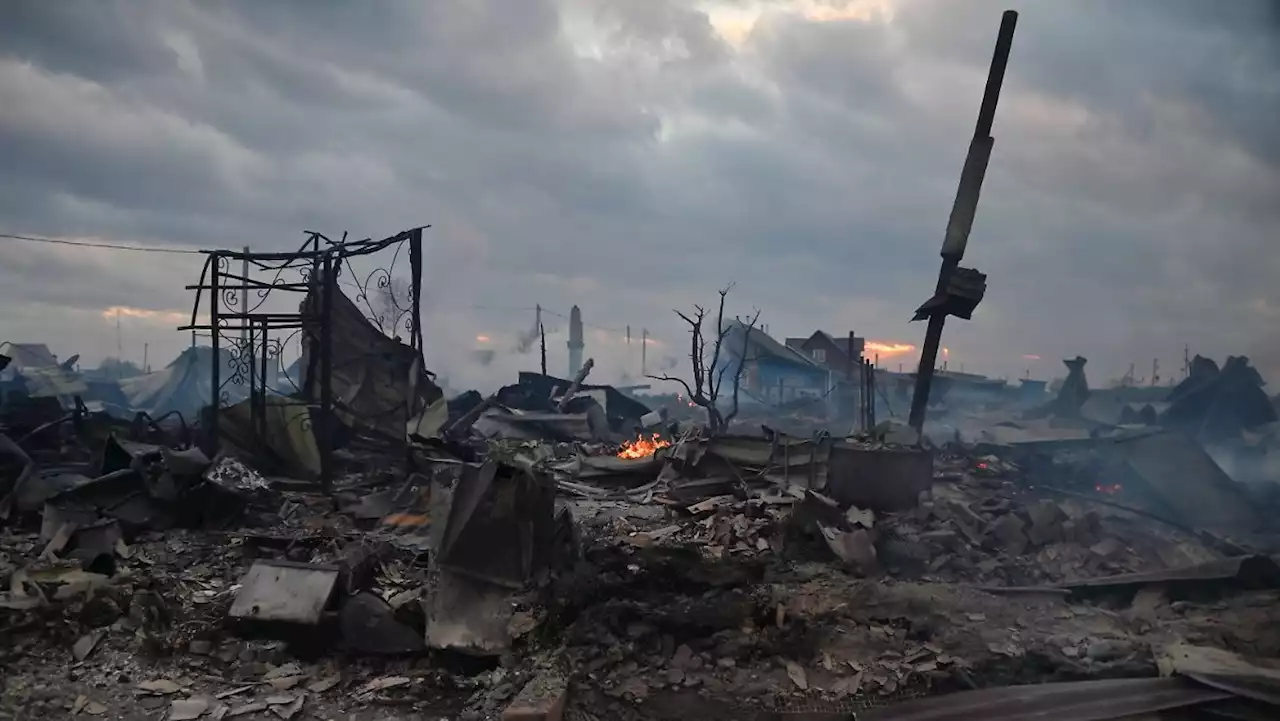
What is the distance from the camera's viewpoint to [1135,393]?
33719 mm

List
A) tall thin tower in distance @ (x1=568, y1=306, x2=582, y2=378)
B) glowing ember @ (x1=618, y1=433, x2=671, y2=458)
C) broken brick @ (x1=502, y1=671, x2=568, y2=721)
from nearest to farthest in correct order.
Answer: broken brick @ (x1=502, y1=671, x2=568, y2=721), glowing ember @ (x1=618, y1=433, x2=671, y2=458), tall thin tower in distance @ (x1=568, y1=306, x2=582, y2=378)

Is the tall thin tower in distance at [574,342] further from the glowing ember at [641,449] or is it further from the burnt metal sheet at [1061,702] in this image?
the burnt metal sheet at [1061,702]

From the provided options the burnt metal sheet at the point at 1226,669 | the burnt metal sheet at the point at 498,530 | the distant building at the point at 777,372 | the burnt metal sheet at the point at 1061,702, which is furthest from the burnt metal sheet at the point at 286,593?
the distant building at the point at 777,372

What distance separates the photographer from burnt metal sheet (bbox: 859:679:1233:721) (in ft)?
15.7

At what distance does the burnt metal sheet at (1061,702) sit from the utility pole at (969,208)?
7058 mm

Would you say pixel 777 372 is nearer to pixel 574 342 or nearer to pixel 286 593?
pixel 574 342

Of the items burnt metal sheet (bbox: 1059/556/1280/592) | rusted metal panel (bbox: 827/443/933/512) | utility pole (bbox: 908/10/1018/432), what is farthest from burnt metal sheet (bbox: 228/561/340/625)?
utility pole (bbox: 908/10/1018/432)

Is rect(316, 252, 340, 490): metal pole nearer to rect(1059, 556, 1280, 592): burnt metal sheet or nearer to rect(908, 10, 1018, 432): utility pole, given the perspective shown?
rect(908, 10, 1018, 432): utility pole

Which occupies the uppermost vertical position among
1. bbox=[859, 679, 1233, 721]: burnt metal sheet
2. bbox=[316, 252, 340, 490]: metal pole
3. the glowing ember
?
bbox=[316, 252, 340, 490]: metal pole

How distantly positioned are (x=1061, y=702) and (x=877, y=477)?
4636 mm

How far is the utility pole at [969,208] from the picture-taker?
11.3m

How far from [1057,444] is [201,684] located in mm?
16827

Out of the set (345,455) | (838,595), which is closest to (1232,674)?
(838,595)

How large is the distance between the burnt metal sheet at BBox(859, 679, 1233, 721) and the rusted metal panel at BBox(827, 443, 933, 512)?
4333 mm
